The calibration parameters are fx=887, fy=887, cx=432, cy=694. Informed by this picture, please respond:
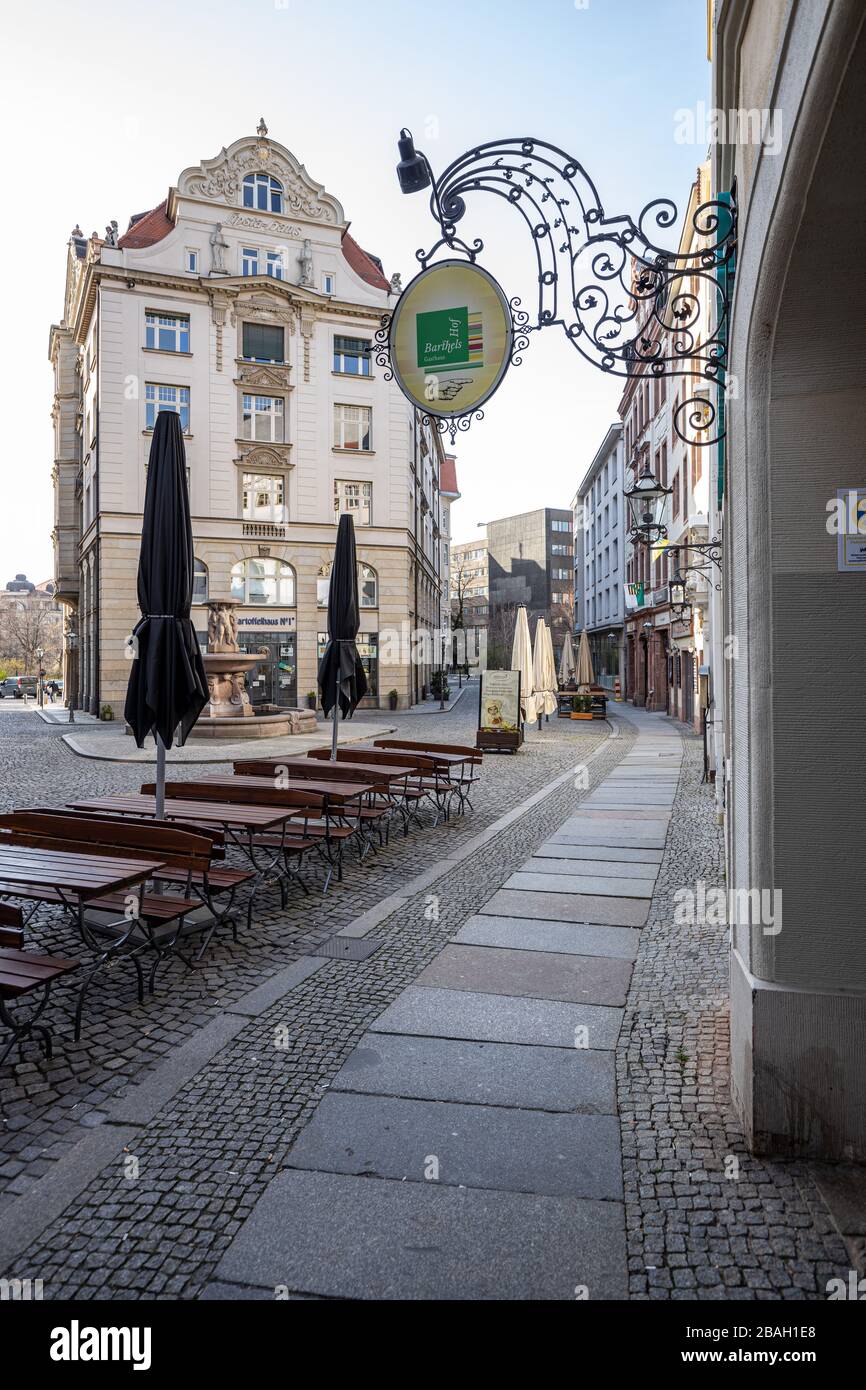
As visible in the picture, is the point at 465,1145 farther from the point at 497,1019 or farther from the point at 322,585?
the point at 322,585

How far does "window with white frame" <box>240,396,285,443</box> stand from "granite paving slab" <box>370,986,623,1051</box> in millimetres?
32779

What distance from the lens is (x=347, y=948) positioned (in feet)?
20.4

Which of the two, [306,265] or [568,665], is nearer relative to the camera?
[306,265]

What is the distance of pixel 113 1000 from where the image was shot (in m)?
5.27

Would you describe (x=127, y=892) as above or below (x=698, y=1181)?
above

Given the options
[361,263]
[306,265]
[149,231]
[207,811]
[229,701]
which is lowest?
[207,811]

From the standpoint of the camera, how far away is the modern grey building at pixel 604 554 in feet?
160

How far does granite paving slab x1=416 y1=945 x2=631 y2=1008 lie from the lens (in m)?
5.37

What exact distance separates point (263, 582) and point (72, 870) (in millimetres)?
30859

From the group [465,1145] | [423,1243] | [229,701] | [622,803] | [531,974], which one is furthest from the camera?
[229,701]

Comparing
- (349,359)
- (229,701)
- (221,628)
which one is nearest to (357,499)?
(349,359)

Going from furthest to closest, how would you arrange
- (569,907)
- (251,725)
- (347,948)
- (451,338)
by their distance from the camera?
(251,725)
(569,907)
(347,948)
(451,338)

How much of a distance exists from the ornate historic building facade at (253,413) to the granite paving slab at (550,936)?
90.0 ft

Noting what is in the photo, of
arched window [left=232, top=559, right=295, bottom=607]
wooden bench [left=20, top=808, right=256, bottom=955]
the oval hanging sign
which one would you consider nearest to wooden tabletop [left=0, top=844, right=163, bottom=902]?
wooden bench [left=20, top=808, right=256, bottom=955]
